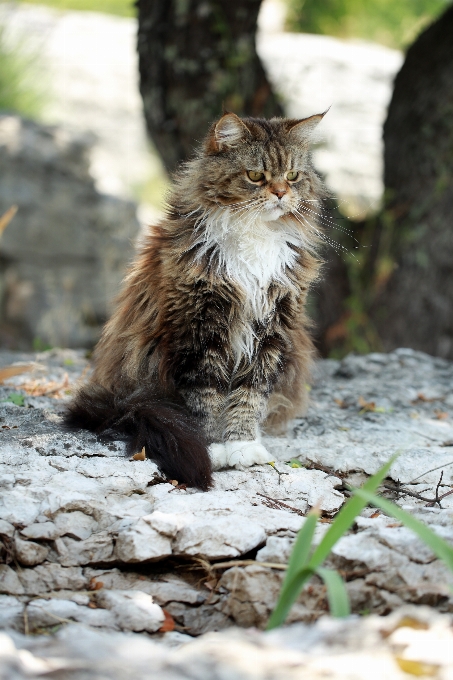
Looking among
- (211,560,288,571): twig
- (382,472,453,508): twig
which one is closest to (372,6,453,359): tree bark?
(382,472,453,508): twig

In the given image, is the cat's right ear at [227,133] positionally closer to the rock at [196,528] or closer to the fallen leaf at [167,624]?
the rock at [196,528]

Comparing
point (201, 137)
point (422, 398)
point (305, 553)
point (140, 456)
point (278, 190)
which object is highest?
point (201, 137)

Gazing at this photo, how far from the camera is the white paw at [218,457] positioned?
3.41m

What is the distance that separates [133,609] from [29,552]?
449mm

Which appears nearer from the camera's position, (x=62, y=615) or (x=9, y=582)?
(x=62, y=615)

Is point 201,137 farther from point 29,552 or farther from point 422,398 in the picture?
point 29,552

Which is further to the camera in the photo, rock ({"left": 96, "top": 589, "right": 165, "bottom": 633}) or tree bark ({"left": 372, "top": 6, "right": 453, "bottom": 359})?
tree bark ({"left": 372, "top": 6, "right": 453, "bottom": 359})

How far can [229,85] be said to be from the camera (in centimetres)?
643

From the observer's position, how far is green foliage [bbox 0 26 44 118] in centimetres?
→ 1041

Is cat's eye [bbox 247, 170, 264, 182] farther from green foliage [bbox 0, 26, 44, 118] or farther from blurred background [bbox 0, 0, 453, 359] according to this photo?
green foliage [bbox 0, 26, 44, 118]

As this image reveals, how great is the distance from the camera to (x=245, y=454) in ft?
11.3

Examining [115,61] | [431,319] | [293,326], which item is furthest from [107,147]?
[293,326]

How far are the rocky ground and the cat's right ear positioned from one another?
1546mm

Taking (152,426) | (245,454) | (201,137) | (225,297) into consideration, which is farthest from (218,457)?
(201,137)
